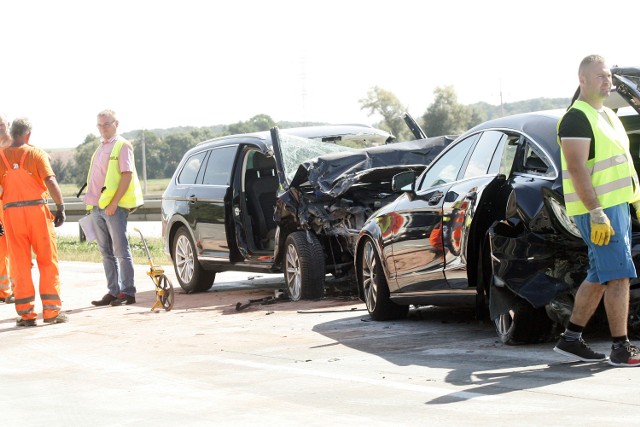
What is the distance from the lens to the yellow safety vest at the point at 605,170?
770cm

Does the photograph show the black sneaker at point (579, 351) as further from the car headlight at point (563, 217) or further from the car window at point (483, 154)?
the car window at point (483, 154)

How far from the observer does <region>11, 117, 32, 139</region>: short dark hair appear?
12.8 m

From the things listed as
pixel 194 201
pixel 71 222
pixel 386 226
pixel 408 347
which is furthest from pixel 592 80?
pixel 71 222

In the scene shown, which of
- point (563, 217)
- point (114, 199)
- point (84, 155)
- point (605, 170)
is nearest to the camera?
point (605, 170)

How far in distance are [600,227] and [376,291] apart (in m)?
3.66

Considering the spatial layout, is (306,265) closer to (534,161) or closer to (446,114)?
(534,161)

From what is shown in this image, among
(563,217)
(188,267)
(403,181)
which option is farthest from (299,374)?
(188,267)

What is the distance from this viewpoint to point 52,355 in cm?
1019

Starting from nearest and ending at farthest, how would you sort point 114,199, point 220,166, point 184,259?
1. point 114,199
2. point 220,166
3. point 184,259

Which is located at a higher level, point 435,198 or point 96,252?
point 435,198

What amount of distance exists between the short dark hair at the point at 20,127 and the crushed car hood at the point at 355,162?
272cm

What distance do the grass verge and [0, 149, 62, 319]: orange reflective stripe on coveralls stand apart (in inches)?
287

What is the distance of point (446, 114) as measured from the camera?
4409 inches

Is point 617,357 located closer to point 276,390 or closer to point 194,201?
point 276,390
